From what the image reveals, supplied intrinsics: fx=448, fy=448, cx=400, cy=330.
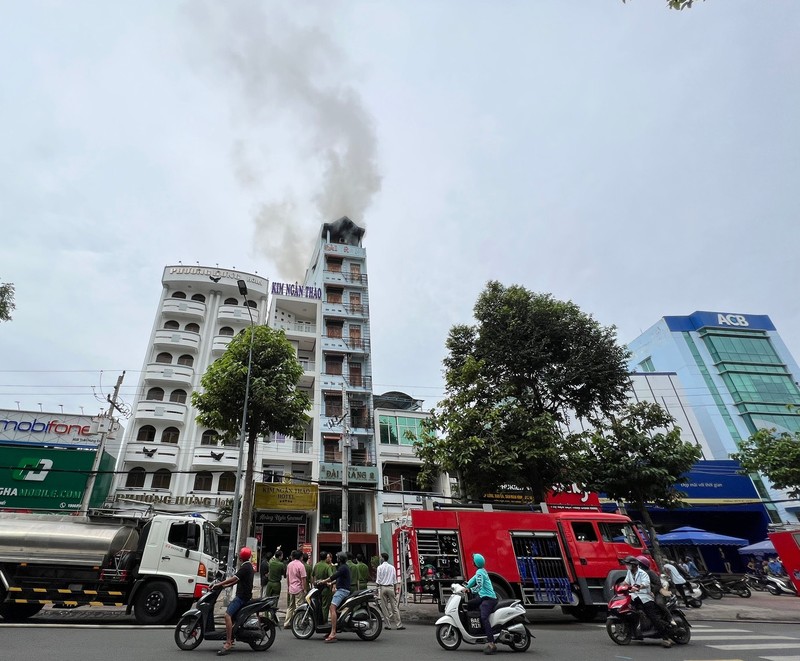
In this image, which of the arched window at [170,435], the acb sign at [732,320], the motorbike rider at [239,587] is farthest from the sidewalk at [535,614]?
the acb sign at [732,320]

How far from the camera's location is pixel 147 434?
2792cm

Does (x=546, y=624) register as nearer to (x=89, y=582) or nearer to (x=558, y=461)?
(x=558, y=461)

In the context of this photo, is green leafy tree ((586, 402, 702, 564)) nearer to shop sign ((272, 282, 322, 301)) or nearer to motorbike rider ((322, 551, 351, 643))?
motorbike rider ((322, 551, 351, 643))

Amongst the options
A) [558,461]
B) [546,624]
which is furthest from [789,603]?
[546,624]

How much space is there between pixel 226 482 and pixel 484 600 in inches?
903

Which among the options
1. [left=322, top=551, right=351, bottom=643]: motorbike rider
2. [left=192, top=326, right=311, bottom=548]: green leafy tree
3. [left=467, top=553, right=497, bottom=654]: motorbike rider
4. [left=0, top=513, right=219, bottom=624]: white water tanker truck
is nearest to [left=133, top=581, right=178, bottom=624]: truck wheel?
[left=0, top=513, right=219, bottom=624]: white water tanker truck

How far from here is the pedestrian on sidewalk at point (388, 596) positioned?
33.9ft

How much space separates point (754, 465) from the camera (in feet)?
72.5

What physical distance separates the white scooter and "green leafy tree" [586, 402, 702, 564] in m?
12.2

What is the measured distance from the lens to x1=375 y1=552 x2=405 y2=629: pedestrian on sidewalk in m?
10.3

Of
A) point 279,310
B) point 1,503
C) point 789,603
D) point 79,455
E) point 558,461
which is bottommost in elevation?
point 789,603

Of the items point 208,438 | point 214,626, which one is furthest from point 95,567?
point 208,438

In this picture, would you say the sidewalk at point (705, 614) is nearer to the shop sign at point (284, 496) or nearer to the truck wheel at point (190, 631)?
the truck wheel at point (190, 631)

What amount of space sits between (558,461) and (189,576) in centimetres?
1303
